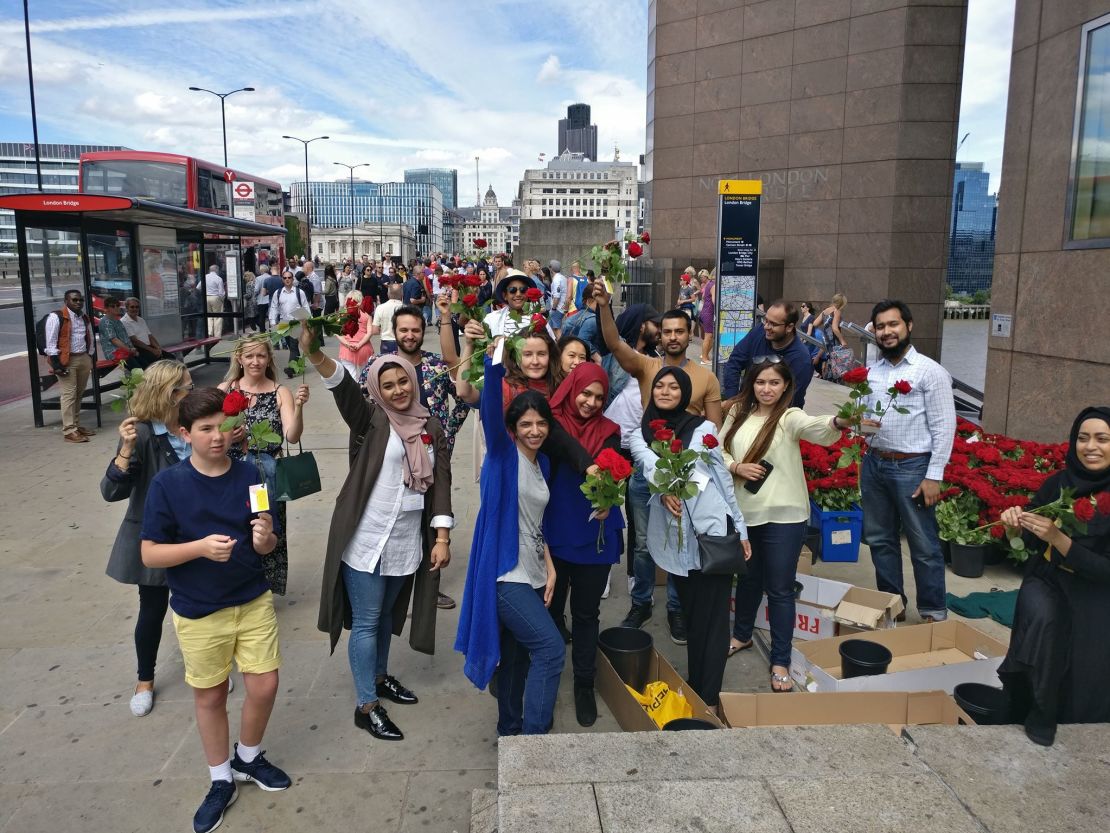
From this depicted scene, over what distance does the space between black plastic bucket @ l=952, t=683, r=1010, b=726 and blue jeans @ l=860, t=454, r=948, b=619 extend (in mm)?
1077

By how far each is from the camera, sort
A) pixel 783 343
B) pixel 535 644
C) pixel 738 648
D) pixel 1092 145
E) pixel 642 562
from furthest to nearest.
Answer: pixel 1092 145 → pixel 783 343 → pixel 642 562 → pixel 738 648 → pixel 535 644

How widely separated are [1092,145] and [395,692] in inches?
305

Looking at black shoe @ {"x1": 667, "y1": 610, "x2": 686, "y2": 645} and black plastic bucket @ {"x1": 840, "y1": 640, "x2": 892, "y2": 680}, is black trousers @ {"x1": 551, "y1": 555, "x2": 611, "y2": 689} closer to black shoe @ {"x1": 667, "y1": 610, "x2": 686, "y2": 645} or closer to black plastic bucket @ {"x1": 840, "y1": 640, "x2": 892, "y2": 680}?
black shoe @ {"x1": 667, "y1": 610, "x2": 686, "y2": 645}

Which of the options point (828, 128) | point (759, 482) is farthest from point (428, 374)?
point (828, 128)

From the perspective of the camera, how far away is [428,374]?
17.7ft

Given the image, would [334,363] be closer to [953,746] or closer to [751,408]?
[751,408]

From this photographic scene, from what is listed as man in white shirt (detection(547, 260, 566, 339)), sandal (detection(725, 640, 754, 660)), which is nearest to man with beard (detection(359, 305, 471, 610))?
sandal (detection(725, 640, 754, 660))

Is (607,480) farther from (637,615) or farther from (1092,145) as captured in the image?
(1092,145)

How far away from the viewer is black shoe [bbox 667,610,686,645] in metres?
5.05

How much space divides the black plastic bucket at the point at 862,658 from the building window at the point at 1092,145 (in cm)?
531

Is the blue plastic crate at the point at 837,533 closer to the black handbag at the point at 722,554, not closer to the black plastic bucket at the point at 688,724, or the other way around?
the black handbag at the point at 722,554

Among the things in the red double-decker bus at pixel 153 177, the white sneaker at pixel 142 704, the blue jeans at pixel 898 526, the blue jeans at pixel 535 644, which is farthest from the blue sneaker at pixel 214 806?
the red double-decker bus at pixel 153 177

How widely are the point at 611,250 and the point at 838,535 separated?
8.81ft

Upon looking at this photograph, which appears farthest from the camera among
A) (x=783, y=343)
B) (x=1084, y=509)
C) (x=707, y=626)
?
(x=783, y=343)
